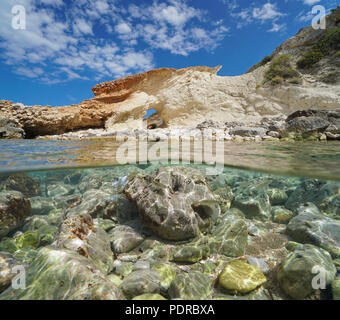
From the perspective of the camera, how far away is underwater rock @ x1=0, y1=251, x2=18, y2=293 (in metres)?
2.83

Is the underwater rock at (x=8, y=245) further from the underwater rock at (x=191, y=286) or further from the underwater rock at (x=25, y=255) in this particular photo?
the underwater rock at (x=191, y=286)

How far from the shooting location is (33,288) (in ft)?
8.21

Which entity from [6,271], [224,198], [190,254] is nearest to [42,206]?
[6,271]

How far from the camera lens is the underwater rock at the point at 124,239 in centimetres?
400

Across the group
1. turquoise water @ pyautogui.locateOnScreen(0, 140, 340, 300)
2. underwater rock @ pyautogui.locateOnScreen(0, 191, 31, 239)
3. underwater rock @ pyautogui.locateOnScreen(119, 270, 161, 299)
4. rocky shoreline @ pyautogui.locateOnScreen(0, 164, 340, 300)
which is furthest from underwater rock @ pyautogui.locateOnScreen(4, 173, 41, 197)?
underwater rock @ pyautogui.locateOnScreen(119, 270, 161, 299)

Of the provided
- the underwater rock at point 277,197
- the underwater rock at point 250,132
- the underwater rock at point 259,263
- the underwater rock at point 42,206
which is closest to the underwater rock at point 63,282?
the underwater rock at point 259,263

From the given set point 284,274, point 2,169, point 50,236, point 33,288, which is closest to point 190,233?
point 284,274

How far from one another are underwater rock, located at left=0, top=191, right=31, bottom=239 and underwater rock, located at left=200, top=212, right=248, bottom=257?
5.59 m

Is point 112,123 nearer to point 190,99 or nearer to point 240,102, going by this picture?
point 190,99

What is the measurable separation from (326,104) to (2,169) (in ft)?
64.2

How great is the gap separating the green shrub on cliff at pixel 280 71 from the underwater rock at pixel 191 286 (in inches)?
748

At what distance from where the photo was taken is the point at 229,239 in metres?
4.14

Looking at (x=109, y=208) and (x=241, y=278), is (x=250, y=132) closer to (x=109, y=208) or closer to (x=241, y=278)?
(x=241, y=278)
